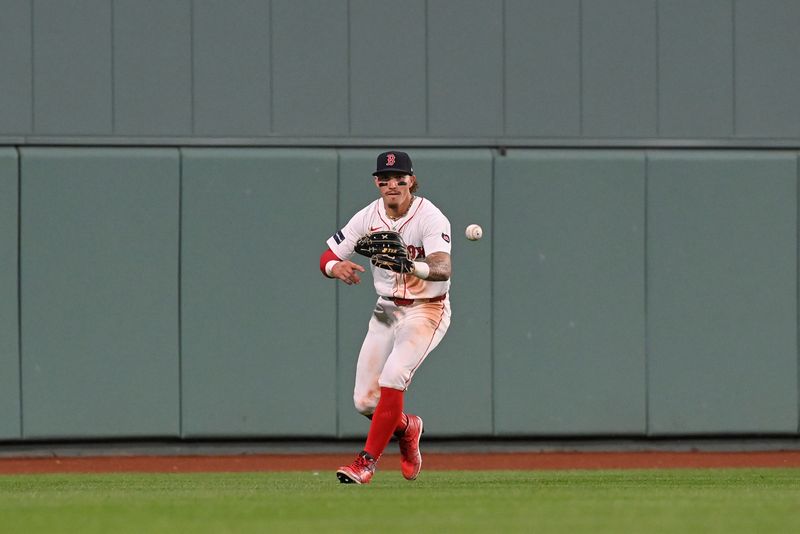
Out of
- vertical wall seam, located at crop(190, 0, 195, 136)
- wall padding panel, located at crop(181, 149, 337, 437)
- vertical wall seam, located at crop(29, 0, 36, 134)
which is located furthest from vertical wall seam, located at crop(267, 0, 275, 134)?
vertical wall seam, located at crop(29, 0, 36, 134)

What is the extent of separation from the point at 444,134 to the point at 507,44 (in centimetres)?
94

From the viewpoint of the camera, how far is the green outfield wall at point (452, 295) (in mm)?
11414

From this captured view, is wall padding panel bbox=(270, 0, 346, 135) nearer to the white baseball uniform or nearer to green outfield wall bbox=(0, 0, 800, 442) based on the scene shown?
green outfield wall bbox=(0, 0, 800, 442)

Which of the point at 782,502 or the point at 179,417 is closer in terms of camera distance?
the point at 782,502

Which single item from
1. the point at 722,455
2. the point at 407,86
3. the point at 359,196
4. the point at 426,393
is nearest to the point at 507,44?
the point at 407,86

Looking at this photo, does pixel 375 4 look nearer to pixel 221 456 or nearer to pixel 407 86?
pixel 407 86

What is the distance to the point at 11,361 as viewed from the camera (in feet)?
37.4

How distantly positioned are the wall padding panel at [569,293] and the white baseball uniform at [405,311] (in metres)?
3.93

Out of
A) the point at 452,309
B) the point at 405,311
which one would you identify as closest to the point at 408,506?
the point at 405,311

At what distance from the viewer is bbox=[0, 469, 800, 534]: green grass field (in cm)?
519

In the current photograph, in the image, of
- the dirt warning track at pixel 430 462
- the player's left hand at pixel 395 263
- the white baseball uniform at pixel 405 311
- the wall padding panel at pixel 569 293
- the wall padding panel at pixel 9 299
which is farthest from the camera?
the wall padding panel at pixel 569 293

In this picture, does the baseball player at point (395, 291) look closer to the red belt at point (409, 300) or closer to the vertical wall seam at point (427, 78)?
the red belt at point (409, 300)

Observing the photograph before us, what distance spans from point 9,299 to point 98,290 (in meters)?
0.72

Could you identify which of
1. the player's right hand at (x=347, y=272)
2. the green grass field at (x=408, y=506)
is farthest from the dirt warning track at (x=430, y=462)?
the player's right hand at (x=347, y=272)
